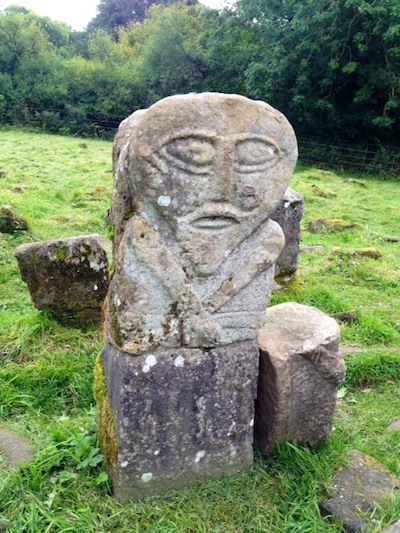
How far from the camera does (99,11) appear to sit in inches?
2071

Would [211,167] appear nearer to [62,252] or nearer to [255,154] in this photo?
[255,154]

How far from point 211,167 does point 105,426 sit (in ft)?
5.13

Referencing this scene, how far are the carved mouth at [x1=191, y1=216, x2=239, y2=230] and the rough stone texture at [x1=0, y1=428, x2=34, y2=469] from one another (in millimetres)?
1703

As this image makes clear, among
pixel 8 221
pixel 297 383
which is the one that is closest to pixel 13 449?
pixel 297 383

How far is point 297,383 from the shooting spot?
10.3ft

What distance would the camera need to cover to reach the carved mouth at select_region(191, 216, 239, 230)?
8.61 feet

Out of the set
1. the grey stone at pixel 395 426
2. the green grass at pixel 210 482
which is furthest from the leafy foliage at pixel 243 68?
the grey stone at pixel 395 426

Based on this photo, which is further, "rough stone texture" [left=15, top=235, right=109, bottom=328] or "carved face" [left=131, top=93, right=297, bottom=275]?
"rough stone texture" [left=15, top=235, right=109, bottom=328]

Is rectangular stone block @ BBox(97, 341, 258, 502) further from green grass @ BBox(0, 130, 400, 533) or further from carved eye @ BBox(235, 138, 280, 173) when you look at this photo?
carved eye @ BBox(235, 138, 280, 173)

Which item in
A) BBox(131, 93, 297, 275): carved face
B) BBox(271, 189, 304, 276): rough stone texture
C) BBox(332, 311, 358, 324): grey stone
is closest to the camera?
BBox(131, 93, 297, 275): carved face

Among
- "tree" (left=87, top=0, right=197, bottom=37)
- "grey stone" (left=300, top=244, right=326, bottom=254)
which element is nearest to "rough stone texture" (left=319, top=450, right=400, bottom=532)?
"grey stone" (left=300, top=244, right=326, bottom=254)

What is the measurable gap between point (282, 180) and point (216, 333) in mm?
876

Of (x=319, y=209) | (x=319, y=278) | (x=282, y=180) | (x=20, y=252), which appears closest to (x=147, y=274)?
(x=282, y=180)

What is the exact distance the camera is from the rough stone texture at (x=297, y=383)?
122 inches
